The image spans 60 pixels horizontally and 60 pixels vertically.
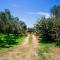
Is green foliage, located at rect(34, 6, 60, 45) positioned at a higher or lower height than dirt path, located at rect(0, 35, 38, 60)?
higher

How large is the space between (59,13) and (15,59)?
34299mm

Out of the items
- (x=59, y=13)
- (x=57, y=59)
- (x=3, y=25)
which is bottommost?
(x=57, y=59)

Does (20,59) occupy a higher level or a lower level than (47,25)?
lower

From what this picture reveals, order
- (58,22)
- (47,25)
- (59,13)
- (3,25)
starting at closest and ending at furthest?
(3,25) < (58,22) < (59,13) < (47,25)

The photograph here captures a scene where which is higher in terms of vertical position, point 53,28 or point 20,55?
point 53,28

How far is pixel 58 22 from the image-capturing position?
1845 inches

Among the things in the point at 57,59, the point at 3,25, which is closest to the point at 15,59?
the point at 57,59

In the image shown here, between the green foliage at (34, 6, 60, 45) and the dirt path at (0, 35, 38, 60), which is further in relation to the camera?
the green foliage at (34, 6, 60, 45)

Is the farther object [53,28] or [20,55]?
[53,28]

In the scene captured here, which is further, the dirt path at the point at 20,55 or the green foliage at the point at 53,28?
the green foliage at the point at 53,28

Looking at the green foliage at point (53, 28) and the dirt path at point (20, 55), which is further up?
the green foliage at point (53, 28)

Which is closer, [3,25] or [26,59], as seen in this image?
[26,59]

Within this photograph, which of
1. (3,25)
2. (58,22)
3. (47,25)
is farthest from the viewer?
(47,25)

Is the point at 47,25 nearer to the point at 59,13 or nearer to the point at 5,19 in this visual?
the point at 59,13
